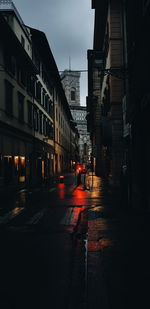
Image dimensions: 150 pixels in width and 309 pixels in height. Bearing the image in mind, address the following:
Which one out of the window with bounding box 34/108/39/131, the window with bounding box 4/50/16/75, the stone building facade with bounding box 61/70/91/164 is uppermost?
the stone building facade with bounding box 61/70/91/164

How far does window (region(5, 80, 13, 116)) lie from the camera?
20938mm

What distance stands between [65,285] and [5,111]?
17.6 m

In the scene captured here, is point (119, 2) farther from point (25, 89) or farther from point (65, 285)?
point (65, 285)

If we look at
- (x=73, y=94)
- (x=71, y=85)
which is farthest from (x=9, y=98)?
(x=73, y=94)

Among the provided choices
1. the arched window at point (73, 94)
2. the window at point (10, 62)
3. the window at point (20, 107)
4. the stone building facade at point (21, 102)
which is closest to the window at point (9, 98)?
the stone building facade at point (21, 102)

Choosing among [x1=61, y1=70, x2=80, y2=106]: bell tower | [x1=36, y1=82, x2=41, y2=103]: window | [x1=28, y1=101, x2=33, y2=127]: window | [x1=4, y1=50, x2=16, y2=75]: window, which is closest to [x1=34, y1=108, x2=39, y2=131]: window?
[x1=36, y1=82, x2=41, y2=103]: window

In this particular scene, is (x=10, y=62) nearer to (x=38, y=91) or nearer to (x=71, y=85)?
(x=38, y=91)

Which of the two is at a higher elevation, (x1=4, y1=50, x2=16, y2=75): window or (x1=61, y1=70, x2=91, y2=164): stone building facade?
(x1=61, y1=70, x2=91, y2=164): stone building facade

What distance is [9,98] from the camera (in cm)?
2178

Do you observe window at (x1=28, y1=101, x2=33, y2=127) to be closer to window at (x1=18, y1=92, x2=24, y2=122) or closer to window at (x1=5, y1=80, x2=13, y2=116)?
window at (x1=18, y1=92, x2=24, y2=122)

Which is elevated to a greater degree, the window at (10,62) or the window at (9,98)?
the window at (10,62)

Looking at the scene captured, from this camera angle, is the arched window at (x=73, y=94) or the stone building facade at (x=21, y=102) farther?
the arched window at (x=73, y=94)

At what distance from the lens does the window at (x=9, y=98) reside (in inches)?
824

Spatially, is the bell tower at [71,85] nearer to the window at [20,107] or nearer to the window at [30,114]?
the window at [30,114]
